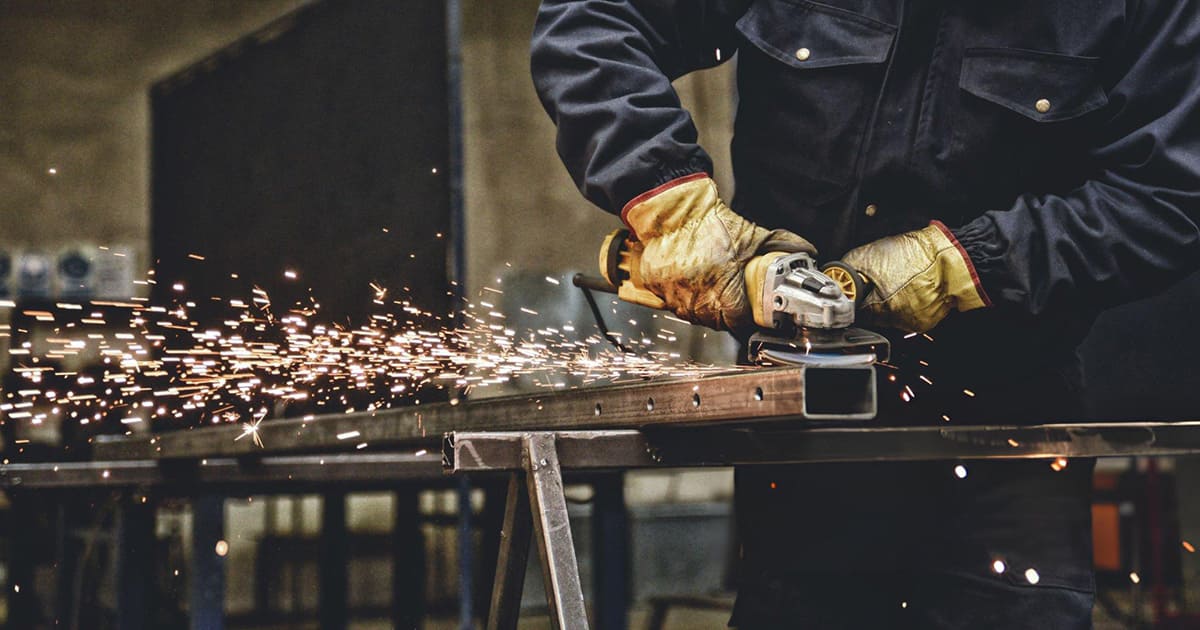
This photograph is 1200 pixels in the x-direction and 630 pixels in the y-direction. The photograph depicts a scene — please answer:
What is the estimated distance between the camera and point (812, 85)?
1.58m

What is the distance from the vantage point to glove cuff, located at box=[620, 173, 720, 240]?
1444 mm

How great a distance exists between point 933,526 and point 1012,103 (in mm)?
550

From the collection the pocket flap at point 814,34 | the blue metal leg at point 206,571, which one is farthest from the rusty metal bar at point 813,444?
the blue metal leg at point 206,571

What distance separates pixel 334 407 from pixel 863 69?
2.10m

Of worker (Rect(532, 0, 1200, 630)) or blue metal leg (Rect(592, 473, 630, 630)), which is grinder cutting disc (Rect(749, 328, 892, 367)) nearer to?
worker (Rect(532, 0, 1200, 630))

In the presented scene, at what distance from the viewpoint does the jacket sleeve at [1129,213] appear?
1465 millimetres

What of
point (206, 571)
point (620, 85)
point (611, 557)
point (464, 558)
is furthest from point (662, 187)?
point (464, 558)

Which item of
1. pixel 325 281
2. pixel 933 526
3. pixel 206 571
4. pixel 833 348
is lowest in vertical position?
pixel 206 571

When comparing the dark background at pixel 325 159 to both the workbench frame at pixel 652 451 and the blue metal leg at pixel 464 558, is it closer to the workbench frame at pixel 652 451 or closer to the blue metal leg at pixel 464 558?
the blue metal leg at pixel 464 558

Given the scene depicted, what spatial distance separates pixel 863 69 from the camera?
1564 millimetres

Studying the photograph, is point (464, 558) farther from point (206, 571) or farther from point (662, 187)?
point (662, 187)

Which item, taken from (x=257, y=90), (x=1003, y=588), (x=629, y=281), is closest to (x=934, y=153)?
(x=629, y=281)

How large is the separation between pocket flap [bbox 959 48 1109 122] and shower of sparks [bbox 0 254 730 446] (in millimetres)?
1458

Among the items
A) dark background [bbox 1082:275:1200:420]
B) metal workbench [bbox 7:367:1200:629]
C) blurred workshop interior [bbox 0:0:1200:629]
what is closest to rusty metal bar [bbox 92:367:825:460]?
metal workbench [bbox 7:367:1200:629]
